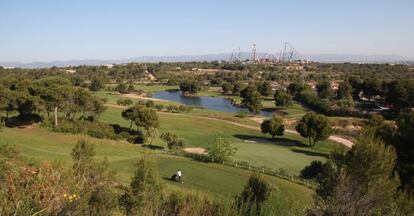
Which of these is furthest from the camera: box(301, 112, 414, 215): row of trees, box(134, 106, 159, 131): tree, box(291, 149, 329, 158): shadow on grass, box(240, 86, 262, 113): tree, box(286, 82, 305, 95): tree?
box(286, 82, 305, 95): tree

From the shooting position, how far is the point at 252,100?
327ft

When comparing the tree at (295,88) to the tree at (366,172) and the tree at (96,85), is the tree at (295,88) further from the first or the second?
the tree at (366,172)

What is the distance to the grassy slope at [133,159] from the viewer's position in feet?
116

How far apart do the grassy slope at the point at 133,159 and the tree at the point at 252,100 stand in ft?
152

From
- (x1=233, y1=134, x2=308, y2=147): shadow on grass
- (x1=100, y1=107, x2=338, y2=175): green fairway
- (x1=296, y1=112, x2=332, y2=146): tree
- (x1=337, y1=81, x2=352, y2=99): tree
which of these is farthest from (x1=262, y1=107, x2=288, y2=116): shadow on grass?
(x1=296, y1=112, x2=332, y2=146): tree

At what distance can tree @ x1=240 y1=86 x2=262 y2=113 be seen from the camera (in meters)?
97.6

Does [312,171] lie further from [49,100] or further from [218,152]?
[49,100]

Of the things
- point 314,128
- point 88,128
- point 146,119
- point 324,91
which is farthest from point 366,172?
point 324,91

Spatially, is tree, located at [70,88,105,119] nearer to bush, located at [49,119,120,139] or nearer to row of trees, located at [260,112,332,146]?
bush, located at [49,119,120,139]

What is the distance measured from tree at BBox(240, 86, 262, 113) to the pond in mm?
3130

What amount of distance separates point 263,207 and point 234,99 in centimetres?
11400

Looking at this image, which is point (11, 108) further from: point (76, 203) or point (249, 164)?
point (76, 203)

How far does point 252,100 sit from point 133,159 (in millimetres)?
58554

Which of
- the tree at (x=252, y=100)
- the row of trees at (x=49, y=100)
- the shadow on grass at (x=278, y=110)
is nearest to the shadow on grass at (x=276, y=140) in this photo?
the row of trees at (x=49, y=100)
